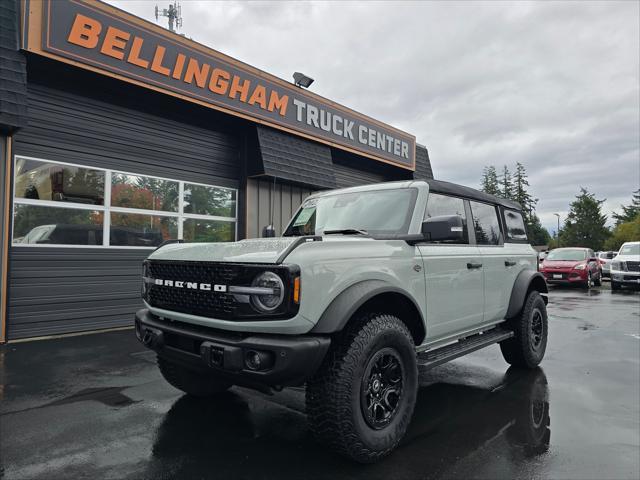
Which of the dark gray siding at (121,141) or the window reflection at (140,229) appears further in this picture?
the window reflection at (140,229)

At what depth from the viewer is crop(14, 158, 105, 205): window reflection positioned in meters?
6.28

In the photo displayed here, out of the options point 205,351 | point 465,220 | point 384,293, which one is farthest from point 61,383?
point 465,220

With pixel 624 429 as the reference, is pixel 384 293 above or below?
above

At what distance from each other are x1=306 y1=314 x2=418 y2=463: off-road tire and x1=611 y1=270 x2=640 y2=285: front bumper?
15616 millimetres

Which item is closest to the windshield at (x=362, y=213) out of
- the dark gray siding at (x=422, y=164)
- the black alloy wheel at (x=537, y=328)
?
the black alloy wheel at (x=537, y=328)

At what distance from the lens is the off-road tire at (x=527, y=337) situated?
4746mm

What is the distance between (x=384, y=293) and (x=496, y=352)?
12.3ft

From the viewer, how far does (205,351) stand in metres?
2.53

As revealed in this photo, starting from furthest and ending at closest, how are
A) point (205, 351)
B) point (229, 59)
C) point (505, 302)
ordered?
point (229, 59) → point (505, 302) → point (205, 351)

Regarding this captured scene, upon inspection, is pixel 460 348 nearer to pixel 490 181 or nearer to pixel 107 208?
pixel 107 208

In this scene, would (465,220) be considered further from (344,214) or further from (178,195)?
(178,195)

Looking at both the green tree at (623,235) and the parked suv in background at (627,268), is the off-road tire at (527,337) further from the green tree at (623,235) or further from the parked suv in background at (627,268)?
the green tree at (623,235)

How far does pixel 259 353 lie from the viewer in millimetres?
2404

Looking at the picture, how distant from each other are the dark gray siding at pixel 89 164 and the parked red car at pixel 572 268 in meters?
14.4
